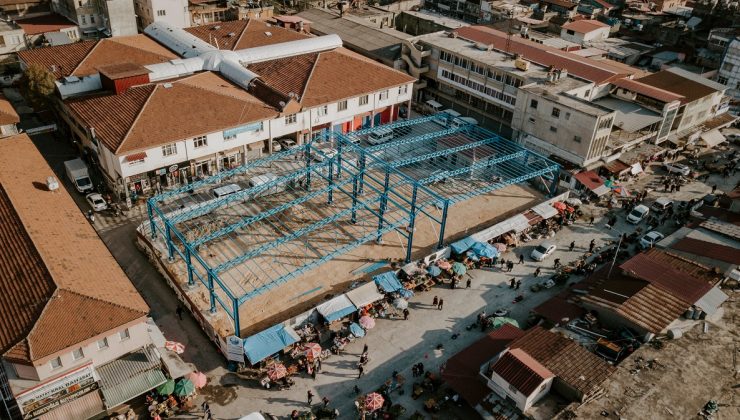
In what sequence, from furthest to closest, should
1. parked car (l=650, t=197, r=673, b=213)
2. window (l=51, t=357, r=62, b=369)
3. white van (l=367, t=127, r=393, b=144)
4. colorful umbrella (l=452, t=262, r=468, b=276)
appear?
1. white van (l=367, t=127, r=393, b=144)
2. parked car (l=650, t=197, r=673, b=213)
3. colorful umbrella (l=452, t=262, r=468, b=276)
4. window (l=51, t=357, r=62, b=369)

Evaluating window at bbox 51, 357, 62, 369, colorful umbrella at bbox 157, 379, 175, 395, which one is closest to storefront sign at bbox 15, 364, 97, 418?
window at bbox 51, 357, 62, 369

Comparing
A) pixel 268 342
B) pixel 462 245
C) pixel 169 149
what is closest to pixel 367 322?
pixel 268 342

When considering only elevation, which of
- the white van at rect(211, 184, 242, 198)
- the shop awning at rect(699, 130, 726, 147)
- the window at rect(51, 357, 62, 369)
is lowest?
the white van at rect(211, 184, 242, 198)

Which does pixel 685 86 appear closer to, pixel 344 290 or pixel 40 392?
pixel 344 290

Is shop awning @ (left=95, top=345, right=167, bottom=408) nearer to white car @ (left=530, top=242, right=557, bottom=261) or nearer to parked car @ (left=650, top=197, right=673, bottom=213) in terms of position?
white car @ (left=530, top=242, right=557, bottom=261)

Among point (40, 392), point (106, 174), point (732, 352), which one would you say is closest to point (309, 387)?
point (40, 392)

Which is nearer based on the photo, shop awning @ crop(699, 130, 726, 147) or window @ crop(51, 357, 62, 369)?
window @ crop(51, 357, 62, 369)

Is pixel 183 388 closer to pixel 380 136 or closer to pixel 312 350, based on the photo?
pixel 312 350
